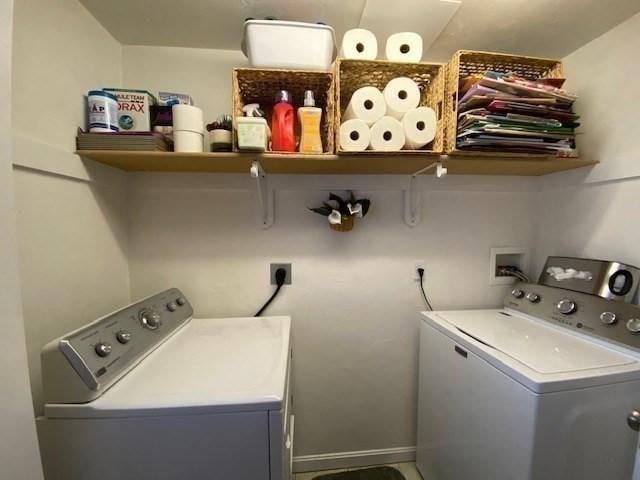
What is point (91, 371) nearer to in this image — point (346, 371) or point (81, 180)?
point (81, 180)

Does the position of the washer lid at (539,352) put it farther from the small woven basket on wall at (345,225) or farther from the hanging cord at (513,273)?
the small woven basket on wall at (345,225)

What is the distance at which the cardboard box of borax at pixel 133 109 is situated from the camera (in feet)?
3.59

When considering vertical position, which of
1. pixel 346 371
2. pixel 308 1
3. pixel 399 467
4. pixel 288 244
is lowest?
pixel 399 467

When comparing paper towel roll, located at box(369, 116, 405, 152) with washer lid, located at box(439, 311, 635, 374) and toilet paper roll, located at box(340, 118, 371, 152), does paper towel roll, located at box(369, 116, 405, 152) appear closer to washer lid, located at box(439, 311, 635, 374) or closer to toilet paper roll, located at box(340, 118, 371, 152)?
toilet paper roll, located at box(340, 118, 371, 152)

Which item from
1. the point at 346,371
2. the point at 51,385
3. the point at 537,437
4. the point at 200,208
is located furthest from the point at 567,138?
the point at 51,385

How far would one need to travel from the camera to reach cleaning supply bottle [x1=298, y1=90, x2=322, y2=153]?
3.54 ft

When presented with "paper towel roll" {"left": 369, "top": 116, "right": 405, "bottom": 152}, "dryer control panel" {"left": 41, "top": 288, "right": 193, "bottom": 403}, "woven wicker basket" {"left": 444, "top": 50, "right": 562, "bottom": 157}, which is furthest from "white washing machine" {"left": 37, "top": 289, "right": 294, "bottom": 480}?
"woven wicker basket" {"left": 444, "top": 50, "right": 562, "bottom": 157}

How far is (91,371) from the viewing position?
71cm

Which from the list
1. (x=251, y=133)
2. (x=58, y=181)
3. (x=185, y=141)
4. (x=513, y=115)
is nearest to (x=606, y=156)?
(x=513, y=115)

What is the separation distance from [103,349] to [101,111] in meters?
0.86

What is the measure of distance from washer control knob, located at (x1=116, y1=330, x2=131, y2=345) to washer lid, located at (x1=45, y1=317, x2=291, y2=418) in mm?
91

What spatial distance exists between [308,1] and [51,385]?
4.91 feet

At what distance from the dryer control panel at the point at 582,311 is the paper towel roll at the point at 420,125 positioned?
36.2 inches

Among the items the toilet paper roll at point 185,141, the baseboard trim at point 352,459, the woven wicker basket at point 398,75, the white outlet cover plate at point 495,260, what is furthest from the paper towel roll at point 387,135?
the baseboard trim at point 352,459
